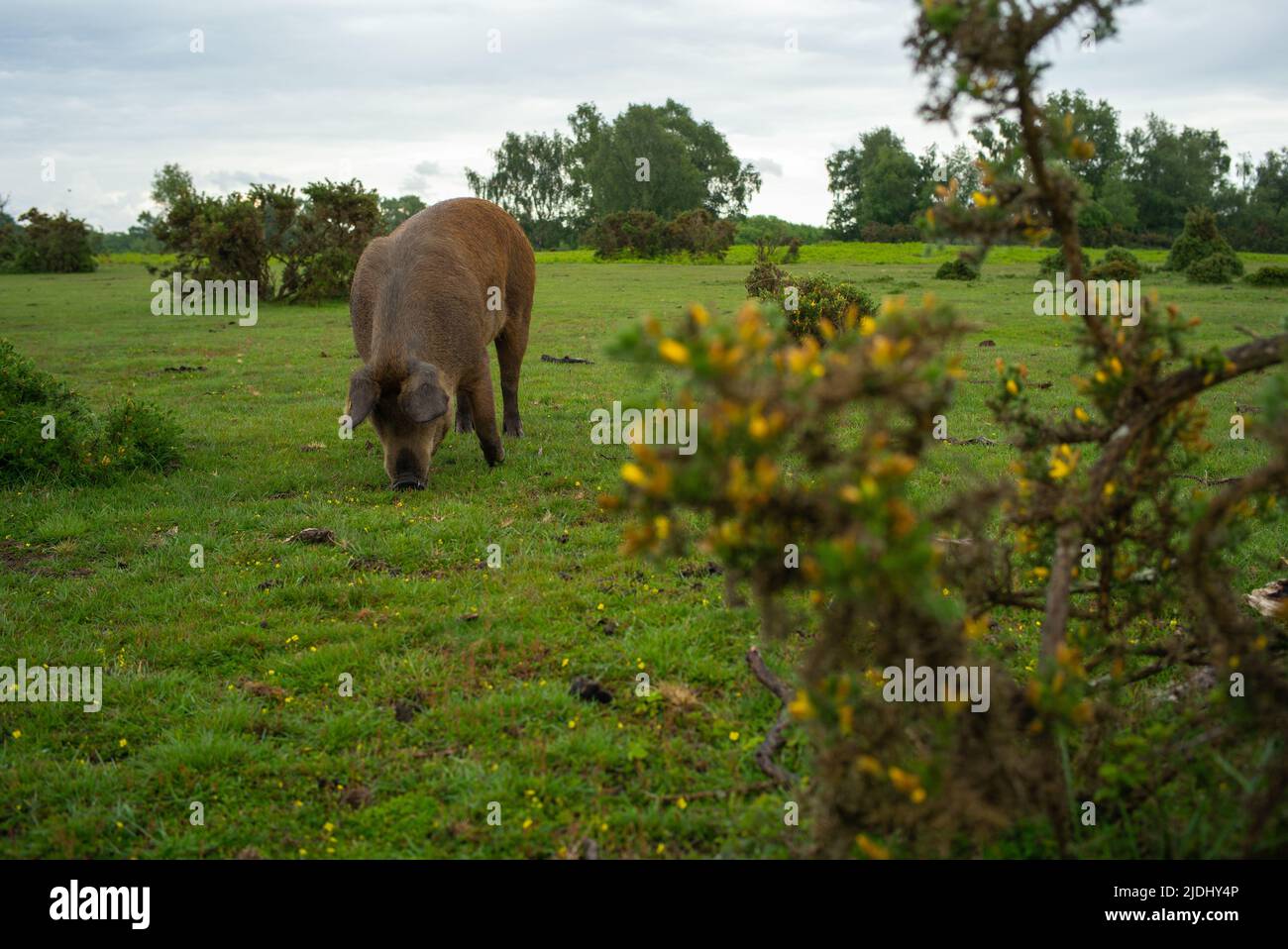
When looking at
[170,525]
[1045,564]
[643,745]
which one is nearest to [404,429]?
[170,525]

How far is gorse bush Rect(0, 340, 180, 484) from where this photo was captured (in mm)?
9023

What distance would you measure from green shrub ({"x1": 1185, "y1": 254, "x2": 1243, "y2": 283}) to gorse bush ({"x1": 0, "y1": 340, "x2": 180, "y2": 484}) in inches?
1394

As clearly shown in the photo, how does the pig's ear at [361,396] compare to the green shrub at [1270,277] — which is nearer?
the pig's ear at [361,396]

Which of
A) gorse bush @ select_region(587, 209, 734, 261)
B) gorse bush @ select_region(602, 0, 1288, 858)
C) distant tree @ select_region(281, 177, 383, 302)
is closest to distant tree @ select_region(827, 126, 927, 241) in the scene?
gorse bush @ select_region(587, 209, 734, 261)

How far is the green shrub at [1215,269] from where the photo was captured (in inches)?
1302

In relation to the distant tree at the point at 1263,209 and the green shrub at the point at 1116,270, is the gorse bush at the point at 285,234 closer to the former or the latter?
the green shrub at the point at 1116,270

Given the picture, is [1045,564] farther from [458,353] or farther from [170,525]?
[170,525]

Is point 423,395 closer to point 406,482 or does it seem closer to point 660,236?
point 406,482

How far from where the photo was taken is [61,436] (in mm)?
9188

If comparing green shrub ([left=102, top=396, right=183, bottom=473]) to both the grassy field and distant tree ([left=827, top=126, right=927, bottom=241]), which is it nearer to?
the grassy field

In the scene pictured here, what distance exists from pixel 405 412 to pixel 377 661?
3.31 metres

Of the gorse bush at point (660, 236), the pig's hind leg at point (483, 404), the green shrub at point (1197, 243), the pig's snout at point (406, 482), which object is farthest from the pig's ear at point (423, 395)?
the gorse bush at point (660, 236)

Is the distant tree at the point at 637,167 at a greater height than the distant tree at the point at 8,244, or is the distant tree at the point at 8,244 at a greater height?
the distant tree at the point at 637,167

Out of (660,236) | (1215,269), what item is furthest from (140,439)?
(660,236)
